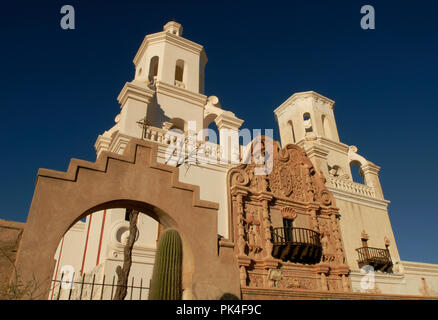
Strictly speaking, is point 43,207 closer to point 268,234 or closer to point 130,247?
point 130,247

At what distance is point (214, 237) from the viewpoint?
30.3 feet

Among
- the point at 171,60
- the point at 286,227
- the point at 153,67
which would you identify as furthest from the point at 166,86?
the point at 286,227

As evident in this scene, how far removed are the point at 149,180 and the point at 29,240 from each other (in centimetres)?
308

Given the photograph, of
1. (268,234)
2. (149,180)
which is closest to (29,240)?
(149,180)

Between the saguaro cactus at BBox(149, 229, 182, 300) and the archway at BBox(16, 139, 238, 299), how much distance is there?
1409 mm

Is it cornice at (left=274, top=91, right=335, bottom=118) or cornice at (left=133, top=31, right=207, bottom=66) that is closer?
cornice at (left=133, top=31, right=207, bottom=66)

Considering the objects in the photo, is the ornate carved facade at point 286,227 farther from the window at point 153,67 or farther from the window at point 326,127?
the window at point 153,67

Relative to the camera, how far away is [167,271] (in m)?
7.04

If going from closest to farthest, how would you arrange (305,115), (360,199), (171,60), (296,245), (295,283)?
1. (295,283)
2. (296,245)
3. (360,199)
4. (171,60)
5. (305,115)

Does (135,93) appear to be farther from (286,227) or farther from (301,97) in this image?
(301,97)

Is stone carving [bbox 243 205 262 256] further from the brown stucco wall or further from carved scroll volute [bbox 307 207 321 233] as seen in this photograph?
the brown stucco wall

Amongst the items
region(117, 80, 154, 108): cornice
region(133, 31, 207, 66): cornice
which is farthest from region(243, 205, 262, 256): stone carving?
region(133, 31, 207, 66): cornice

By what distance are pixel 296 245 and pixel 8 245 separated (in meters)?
11.2

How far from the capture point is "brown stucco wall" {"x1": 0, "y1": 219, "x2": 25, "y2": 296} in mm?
7129
